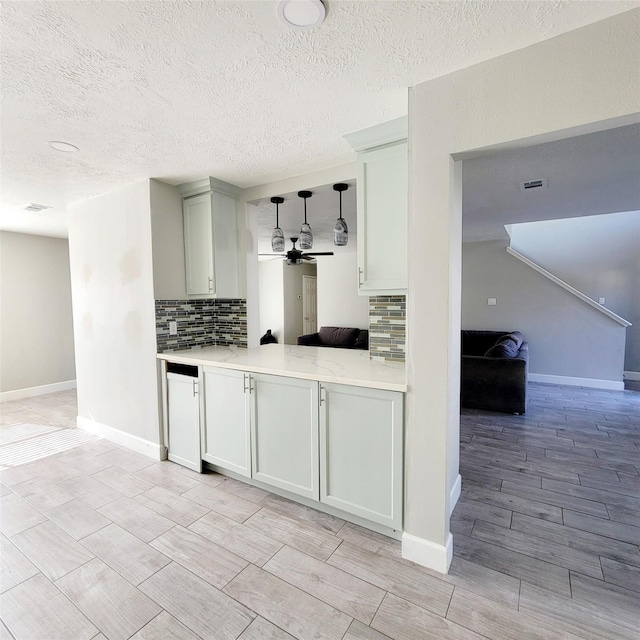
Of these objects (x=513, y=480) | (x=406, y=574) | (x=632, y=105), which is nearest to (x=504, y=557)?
(x=406, y=574)

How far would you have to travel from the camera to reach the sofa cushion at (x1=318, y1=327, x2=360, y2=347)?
6.87m

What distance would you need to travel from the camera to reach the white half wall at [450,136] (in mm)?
1289

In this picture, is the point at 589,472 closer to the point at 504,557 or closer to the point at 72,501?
the point at 504,557

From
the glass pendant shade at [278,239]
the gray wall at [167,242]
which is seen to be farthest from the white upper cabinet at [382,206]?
the gray wall at [167,242]

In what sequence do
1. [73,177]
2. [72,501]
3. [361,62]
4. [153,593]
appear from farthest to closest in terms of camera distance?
1. [73,177]
2. [72,501]
3. [153,593]
4. [361,62]

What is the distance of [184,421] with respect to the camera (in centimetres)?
281

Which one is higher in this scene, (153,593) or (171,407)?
(171,407)

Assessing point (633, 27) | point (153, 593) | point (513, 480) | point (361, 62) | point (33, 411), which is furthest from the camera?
point (33, 411)

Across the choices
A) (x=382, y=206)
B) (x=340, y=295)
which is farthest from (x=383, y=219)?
(x=340, y=295)

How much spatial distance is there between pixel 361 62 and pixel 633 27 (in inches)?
38.8

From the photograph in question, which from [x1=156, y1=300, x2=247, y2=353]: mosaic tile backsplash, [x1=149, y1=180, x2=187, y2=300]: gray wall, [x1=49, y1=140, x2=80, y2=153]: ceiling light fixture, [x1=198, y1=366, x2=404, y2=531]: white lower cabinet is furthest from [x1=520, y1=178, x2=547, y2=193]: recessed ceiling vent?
[x1=49, y1=140, x2=80, y2=153]: ceiling light fixture

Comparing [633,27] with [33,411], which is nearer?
[633,27]

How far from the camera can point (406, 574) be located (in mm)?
1701

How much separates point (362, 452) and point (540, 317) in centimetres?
505
